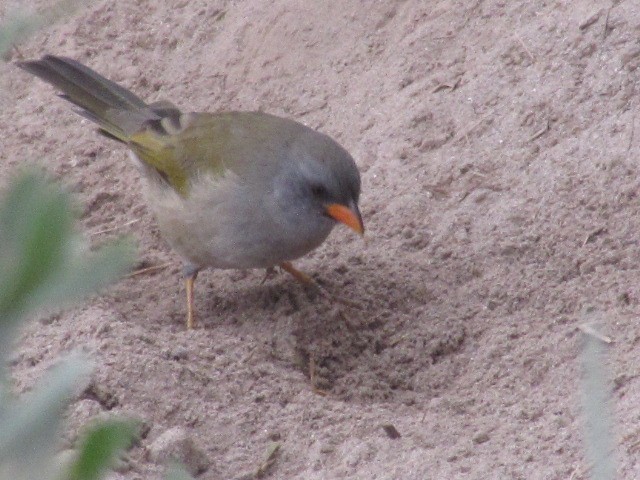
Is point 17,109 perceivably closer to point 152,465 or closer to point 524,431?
point 152,465

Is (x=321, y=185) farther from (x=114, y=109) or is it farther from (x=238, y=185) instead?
(x=114, y=109)

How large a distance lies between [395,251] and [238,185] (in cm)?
90

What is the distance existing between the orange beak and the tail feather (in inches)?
58.6

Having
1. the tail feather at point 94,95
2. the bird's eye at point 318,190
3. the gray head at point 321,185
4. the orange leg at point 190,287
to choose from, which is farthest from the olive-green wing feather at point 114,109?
the bird's eye at point 318,190

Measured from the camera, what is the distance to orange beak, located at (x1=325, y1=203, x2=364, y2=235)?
4797 millimetres

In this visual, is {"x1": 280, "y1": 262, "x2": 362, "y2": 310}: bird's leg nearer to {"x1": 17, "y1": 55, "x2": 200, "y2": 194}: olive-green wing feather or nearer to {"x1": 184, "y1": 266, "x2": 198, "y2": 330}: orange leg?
{"x1": 184, "y1": 266, "x2": 198, "y2": 330}: orange leg

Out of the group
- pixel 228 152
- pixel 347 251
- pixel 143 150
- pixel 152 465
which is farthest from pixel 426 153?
pixel 152 465

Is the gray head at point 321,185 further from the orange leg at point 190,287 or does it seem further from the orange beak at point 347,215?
the orange leg at point 190,287

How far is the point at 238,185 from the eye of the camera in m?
5.13

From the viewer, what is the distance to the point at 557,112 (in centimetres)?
527

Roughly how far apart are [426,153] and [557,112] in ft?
2.51

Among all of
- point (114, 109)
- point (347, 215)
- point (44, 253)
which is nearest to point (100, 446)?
point (44, 253)

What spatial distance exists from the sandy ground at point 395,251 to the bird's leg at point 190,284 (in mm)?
112

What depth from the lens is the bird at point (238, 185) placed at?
4961 mm
